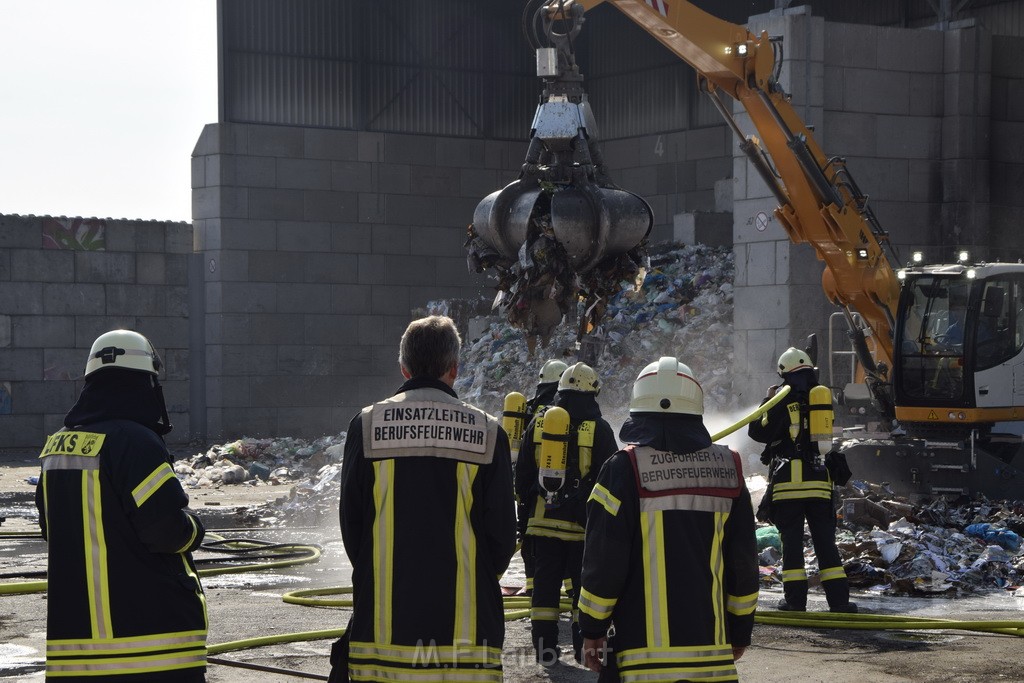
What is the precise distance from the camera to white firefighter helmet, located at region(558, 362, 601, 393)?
748 cm

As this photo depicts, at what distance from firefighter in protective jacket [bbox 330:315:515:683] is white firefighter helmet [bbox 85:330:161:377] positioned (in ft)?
2.29

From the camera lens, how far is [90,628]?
4105 millimetres

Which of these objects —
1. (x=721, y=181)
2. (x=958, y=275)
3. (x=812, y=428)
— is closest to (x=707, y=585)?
(x=812, y=428)

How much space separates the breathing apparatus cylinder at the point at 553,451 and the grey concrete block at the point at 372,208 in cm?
1765

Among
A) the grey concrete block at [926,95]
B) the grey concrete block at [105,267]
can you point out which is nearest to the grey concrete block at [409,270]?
the grey concrete block at [105,267]

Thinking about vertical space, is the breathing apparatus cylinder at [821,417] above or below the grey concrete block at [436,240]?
below

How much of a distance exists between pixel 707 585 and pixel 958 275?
10.3 metres

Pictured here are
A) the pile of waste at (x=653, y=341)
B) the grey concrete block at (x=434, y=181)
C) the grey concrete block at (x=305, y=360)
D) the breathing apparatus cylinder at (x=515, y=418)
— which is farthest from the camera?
the grey concrete block at (x=434, y=181)

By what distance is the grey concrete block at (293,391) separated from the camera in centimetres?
2388

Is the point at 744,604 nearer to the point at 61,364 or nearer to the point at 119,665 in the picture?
the point at 119,665

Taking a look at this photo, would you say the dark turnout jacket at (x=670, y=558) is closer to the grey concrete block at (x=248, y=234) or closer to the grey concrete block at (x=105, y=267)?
the grey concrete block at (x=105, y=267)

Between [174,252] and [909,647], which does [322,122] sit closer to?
[174,252]

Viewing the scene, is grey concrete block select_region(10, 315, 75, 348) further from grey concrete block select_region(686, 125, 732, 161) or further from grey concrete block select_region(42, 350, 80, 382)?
grey concrete block select_region(686, 125, 732, 161)

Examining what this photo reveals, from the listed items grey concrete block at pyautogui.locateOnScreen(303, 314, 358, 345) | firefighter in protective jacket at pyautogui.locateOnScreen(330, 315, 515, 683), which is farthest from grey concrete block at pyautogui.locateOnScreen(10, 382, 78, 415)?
firefighter in protective jacket at pyautogui.locateOnScreen(330, 315, 515, 683)
